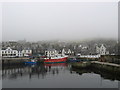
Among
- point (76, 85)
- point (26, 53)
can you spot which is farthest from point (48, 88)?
point (26, 53)

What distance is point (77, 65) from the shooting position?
14797 millimetres

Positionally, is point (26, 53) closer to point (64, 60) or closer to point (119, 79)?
point (64, 60)

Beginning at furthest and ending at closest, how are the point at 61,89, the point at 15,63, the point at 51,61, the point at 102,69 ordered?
the point at 51,61 → the point at 15,63 → the point at 102,69 → the point at 61,89

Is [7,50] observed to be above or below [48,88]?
above

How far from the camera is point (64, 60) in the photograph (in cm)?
2144

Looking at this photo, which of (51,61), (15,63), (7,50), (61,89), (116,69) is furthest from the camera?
(7,50)

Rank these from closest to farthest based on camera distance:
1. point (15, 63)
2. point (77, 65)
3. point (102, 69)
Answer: point (102, 69), point (77, 65), point (15, 63)

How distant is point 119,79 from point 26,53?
775 inches

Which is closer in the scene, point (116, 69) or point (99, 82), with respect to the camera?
point (99, 82)

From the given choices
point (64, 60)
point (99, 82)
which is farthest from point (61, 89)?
point (64, 60)

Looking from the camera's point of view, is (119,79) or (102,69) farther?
(102,69)

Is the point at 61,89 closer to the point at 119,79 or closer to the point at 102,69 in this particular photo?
the point at 119,79

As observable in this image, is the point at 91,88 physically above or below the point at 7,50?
below

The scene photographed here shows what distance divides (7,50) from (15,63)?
7.62m
